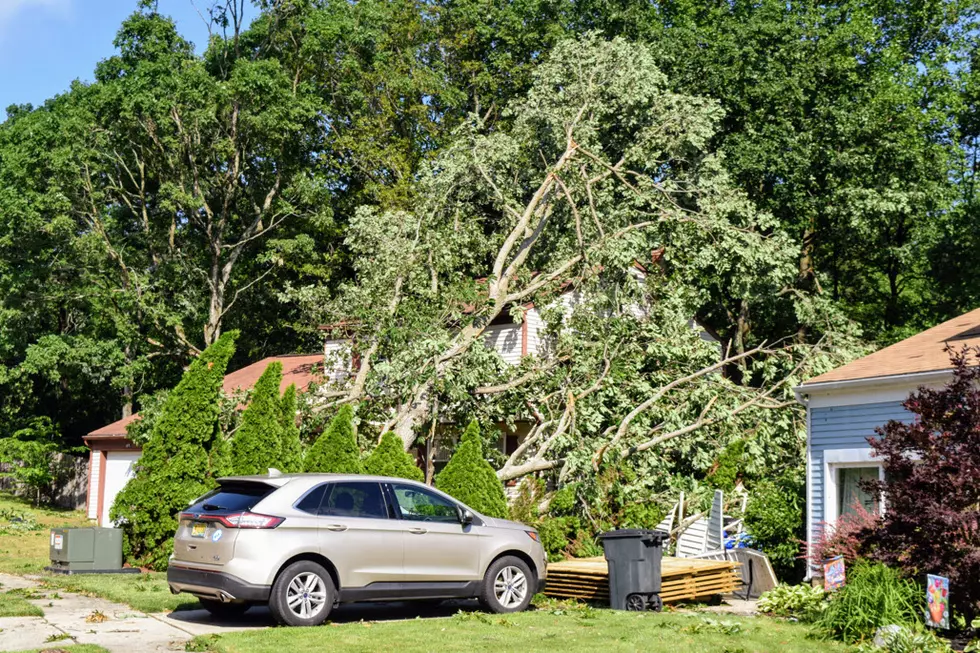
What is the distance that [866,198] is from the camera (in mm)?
29016

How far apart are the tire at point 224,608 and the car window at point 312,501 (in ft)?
4.78

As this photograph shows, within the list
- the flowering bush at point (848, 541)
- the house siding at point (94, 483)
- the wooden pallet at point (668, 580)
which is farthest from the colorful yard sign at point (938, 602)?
the house siding at point (94, 483)

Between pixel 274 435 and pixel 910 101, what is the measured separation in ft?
74.1

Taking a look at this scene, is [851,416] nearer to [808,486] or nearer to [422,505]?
[808,486]

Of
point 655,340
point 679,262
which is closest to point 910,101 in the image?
point 679,262

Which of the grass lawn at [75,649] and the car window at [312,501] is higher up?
the car window at [312,501]

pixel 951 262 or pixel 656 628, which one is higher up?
pixel 951 262

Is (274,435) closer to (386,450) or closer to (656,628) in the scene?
(386,450)

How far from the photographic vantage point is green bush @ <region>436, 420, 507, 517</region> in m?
17.4

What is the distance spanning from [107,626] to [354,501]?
2.75 meters

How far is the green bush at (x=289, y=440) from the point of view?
18734 millimetres

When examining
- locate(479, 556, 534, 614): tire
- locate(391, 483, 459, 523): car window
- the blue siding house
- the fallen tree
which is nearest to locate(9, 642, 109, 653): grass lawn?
locate(391, 483, 459, 523): car window

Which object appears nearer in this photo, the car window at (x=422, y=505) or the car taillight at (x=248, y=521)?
the car taillight at (x=248, y=521)

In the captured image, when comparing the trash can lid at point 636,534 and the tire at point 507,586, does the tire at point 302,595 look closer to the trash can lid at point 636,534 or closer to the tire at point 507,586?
the tire at point 507,586
